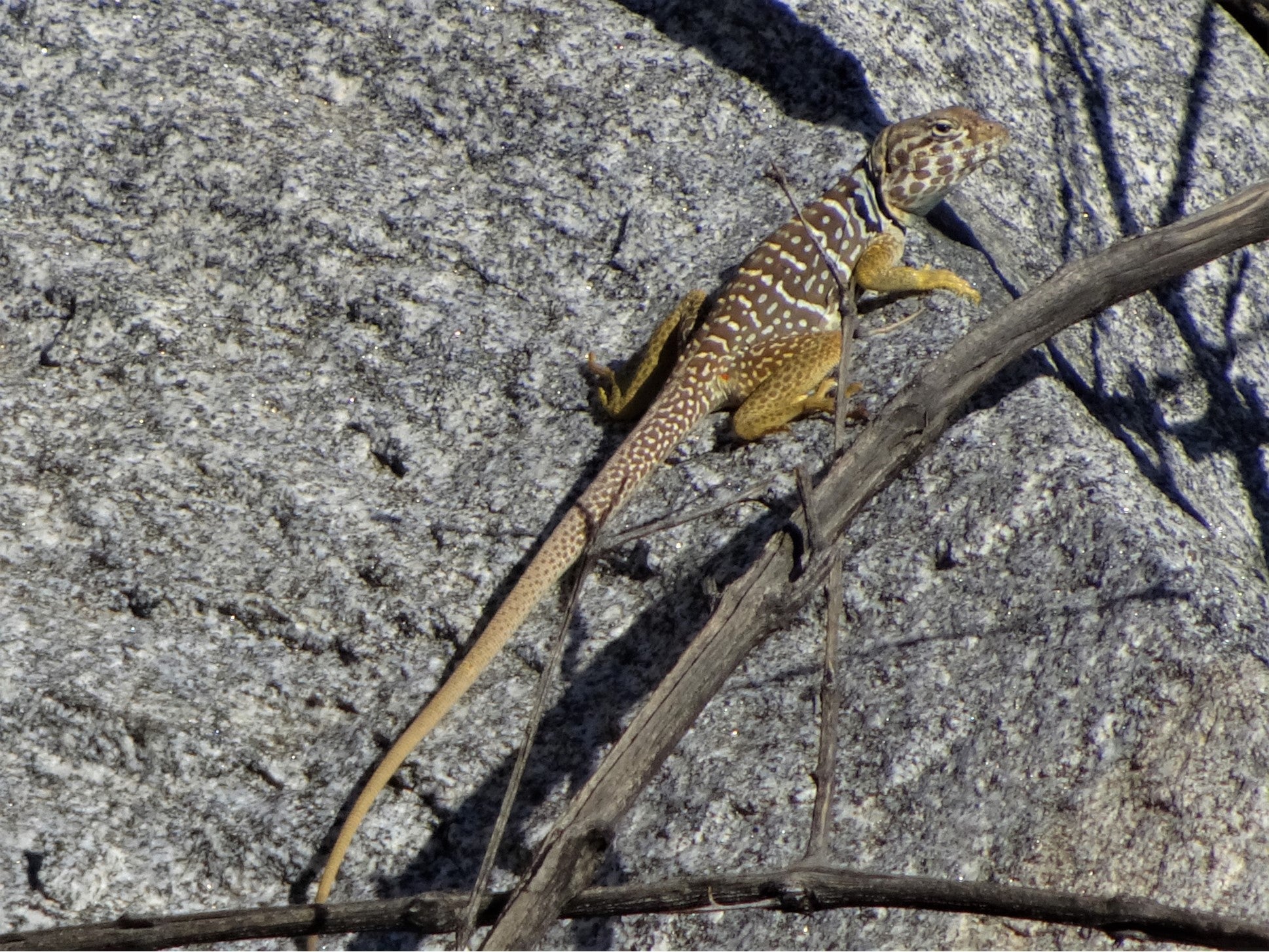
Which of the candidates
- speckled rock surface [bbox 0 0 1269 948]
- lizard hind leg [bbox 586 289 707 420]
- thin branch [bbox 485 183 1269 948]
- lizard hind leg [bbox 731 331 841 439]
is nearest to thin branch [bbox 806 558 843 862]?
thin branch [bbox 485 183 1269 948]

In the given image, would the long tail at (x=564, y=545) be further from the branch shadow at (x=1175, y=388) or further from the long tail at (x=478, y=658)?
the branch shadow at (x=1175, y=388)

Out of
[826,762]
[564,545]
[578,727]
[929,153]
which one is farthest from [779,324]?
[826,762]

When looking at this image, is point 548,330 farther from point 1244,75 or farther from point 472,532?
point 1244,75

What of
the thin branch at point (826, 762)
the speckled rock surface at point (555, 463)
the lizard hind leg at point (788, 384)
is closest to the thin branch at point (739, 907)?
the thin branch at point (826, 762)

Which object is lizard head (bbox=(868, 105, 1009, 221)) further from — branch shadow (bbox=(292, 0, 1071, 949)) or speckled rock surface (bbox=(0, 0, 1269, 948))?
branch shadow (bbox=(292, 0, 1071, 949))

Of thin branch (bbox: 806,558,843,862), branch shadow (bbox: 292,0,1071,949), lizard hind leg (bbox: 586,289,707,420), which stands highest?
thin branch (bbox: 806,558,843,862)
